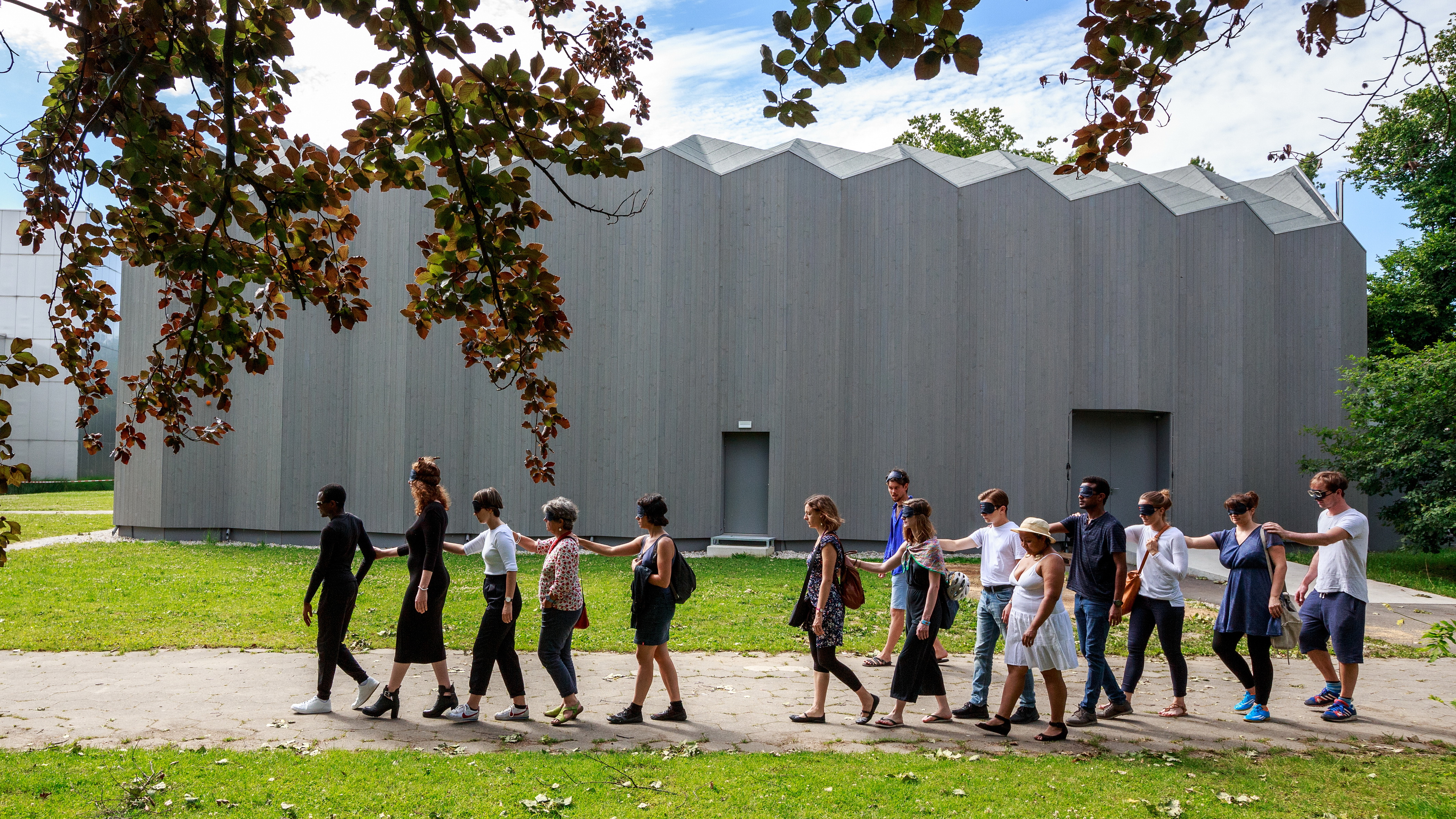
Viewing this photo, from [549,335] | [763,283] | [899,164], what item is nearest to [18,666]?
[549,335]

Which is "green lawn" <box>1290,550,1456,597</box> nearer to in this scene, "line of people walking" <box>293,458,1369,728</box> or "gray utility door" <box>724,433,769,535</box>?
"line of people walking" <box>293,458,1369,728</box>

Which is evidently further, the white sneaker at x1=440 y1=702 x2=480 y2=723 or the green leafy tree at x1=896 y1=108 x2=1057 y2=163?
the green leafy tree at x1=896 y1=108 x2=1057 y2=163

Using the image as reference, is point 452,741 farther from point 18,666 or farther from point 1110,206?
point 1110,206

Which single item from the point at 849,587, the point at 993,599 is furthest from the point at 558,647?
the point at 993,599

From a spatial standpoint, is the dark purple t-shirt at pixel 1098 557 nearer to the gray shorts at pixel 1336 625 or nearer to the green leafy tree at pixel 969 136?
the gray shorts at pixel 1336 625

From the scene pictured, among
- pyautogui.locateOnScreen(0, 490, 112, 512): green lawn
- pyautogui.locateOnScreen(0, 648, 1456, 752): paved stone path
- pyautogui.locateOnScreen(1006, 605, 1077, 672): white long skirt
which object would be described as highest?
pyautogui.locateOnScreen(1006, 605, 1077, 672): white long skirt

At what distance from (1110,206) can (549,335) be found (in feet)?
68.2

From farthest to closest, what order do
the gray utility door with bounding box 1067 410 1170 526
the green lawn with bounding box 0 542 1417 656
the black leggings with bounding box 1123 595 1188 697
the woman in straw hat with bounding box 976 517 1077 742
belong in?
the gray utility door with bounding box 1067 410 1170 526 < the green lawn with bounding box 0 542 1417 656 < the black leggings with bounding box 1123 595 1188 697 < the woman in straw hat with bounding box 976 517 1077 742

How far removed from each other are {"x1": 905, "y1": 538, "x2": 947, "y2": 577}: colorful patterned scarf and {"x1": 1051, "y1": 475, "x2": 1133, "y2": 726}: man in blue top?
1.04 m

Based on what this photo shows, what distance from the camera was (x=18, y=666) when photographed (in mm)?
9016

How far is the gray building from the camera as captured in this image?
68.9ft

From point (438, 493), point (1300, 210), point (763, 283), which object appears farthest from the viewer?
point (1300, 210)

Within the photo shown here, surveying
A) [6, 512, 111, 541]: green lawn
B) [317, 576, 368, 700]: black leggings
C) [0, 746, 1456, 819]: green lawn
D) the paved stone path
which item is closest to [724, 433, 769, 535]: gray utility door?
the paved stone path

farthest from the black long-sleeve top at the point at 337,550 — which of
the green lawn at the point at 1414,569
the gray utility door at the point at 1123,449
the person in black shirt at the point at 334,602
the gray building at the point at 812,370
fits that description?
the gray utility door at the point at 1123,449
